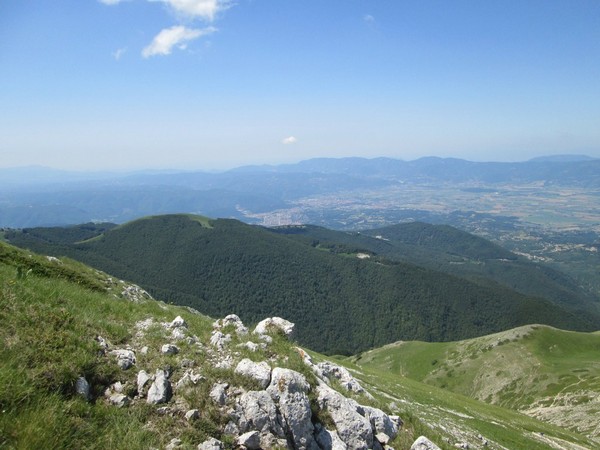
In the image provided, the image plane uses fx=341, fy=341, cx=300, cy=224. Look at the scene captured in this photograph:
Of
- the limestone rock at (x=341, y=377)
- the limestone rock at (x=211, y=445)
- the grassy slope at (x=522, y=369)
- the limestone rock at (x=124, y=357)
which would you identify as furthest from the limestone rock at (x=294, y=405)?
the grassy slope at (x=522, y=369)

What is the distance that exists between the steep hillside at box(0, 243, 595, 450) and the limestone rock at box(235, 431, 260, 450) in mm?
26

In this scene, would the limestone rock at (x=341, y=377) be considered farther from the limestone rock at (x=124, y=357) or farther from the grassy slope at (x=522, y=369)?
the grassy slope at (x=522, y=369)

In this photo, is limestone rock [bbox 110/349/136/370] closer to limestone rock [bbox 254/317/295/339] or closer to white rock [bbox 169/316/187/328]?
white rock [bbox 169/316/187/328]

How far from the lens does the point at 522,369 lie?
7656 cm

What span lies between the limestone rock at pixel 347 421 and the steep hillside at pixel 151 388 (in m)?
0.03

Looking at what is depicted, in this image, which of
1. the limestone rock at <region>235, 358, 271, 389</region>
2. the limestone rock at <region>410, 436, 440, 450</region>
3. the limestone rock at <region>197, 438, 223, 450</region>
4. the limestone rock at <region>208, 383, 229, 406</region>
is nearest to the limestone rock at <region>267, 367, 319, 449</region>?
the limestone rock at <region>235, 358, 271, 389</region>

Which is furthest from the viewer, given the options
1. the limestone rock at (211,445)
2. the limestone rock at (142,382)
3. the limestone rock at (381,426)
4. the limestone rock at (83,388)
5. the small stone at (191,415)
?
the limestone rock at (381,426)

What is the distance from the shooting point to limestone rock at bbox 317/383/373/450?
34.4ft

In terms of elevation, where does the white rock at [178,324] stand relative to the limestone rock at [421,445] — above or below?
above

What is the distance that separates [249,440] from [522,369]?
292 feet

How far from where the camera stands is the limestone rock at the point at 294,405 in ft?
31.9

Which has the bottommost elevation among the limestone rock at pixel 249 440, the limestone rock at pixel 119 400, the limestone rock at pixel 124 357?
the limestone rock at pixel 249 440

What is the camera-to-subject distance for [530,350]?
276 feet

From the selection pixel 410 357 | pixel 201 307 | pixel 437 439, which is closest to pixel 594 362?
pixel 410 357
